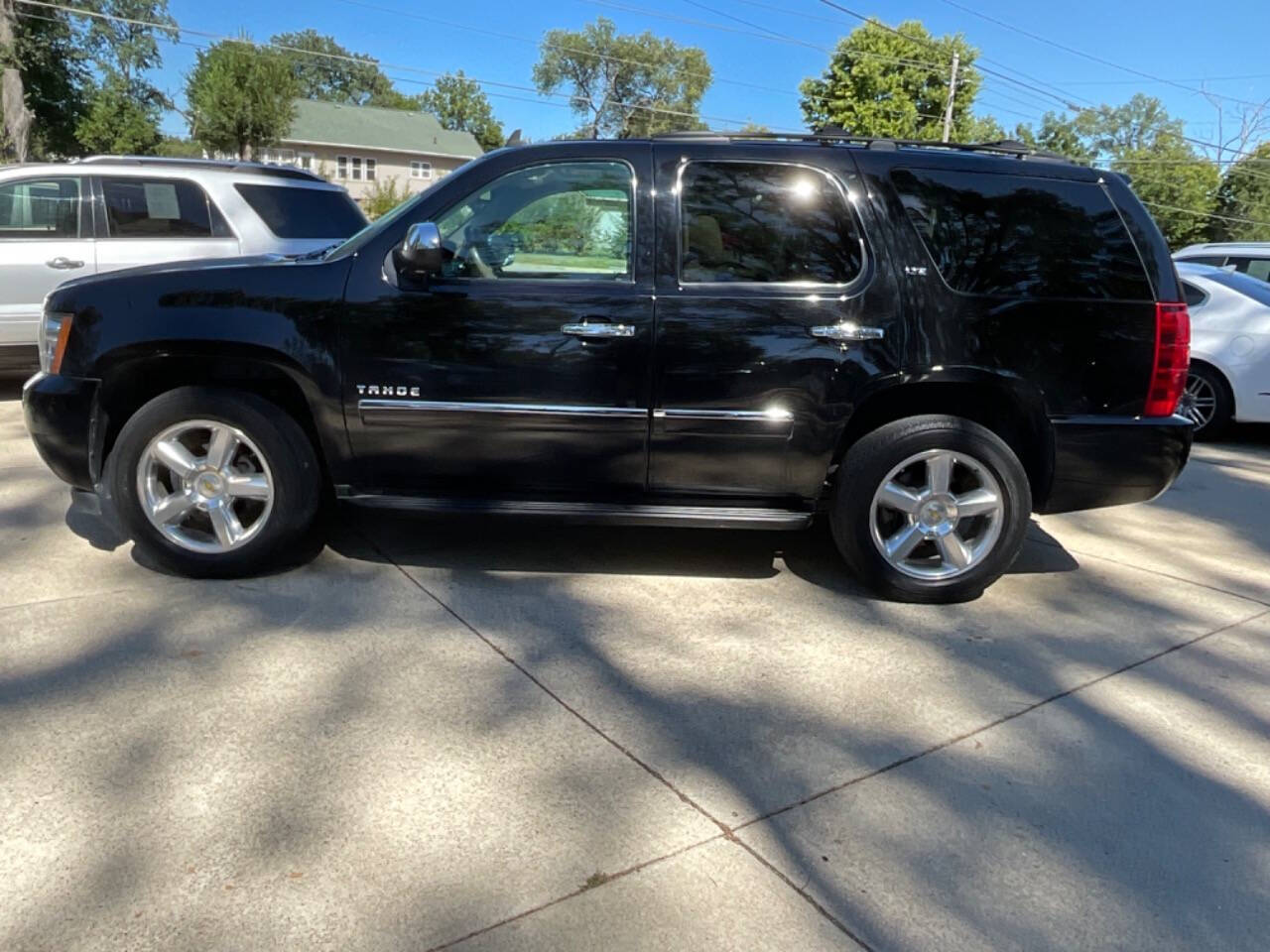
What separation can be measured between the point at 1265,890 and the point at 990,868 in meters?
0.67


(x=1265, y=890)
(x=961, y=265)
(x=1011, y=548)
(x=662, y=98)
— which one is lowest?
(x=1265, y=890)

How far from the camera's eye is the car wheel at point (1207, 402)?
8.33 meters

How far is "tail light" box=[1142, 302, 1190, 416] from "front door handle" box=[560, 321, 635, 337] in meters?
2.18

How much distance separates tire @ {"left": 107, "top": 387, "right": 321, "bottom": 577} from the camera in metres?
3.98

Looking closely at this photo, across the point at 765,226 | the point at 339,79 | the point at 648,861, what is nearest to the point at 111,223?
the point at 765,226

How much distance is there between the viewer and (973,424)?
13.3ft

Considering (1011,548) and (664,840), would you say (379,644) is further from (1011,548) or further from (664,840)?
(1011,548)

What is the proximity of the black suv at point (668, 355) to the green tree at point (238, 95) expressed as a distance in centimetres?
3397

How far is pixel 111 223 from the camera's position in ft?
24.4

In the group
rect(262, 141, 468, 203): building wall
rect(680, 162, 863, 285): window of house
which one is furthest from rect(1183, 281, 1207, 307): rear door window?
rect(262, 141, 468, 203): building wall

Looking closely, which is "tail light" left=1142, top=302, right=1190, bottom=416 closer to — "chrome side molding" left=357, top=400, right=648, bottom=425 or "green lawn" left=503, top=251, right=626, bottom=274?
"chrome side molding" left=357, top=400, right=648, bottom=425

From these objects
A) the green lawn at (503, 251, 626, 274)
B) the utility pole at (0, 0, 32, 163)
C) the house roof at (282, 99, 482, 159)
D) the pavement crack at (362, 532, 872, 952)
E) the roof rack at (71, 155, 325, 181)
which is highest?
the house roof at (282, 99, 482, 159)

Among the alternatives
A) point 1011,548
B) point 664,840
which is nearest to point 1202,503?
point 1011,548

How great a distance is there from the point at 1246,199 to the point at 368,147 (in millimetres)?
54225
